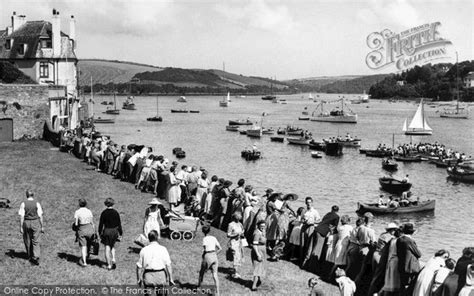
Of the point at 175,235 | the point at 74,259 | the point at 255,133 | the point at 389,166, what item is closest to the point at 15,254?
the point at 74,259

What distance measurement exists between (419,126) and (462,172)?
5119cm

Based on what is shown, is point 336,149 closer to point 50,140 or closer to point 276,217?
point 50,140

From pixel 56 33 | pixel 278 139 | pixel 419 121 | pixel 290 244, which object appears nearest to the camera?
pixel 290 244

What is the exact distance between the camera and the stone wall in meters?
42.7

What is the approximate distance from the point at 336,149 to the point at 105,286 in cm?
7362

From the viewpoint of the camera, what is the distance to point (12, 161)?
108ft

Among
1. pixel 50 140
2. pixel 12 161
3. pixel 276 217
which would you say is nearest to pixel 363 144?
pixel 50 140

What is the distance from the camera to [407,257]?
12312 millimetres

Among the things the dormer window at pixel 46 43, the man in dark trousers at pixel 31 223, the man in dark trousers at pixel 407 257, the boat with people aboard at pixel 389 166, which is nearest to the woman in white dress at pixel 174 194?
the man in dark trousers at pixel 31 223

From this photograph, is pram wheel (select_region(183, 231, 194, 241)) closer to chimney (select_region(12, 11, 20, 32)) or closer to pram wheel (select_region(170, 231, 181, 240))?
pram wheel (select_region(170, 231, 181, 240))

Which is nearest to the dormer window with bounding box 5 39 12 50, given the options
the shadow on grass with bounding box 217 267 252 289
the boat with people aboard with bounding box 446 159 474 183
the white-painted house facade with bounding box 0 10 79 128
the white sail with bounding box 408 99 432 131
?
the white-painted house facade with bounding box 0 10 79 128

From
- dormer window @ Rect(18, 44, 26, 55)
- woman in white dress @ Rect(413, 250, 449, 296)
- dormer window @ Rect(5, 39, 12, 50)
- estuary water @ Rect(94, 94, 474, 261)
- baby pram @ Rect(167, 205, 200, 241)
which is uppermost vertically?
dormer window @ Rect(5, 39, 12, 50)

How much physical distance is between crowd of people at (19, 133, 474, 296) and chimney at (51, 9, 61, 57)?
4230cm

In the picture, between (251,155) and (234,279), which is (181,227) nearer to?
(234,279)
